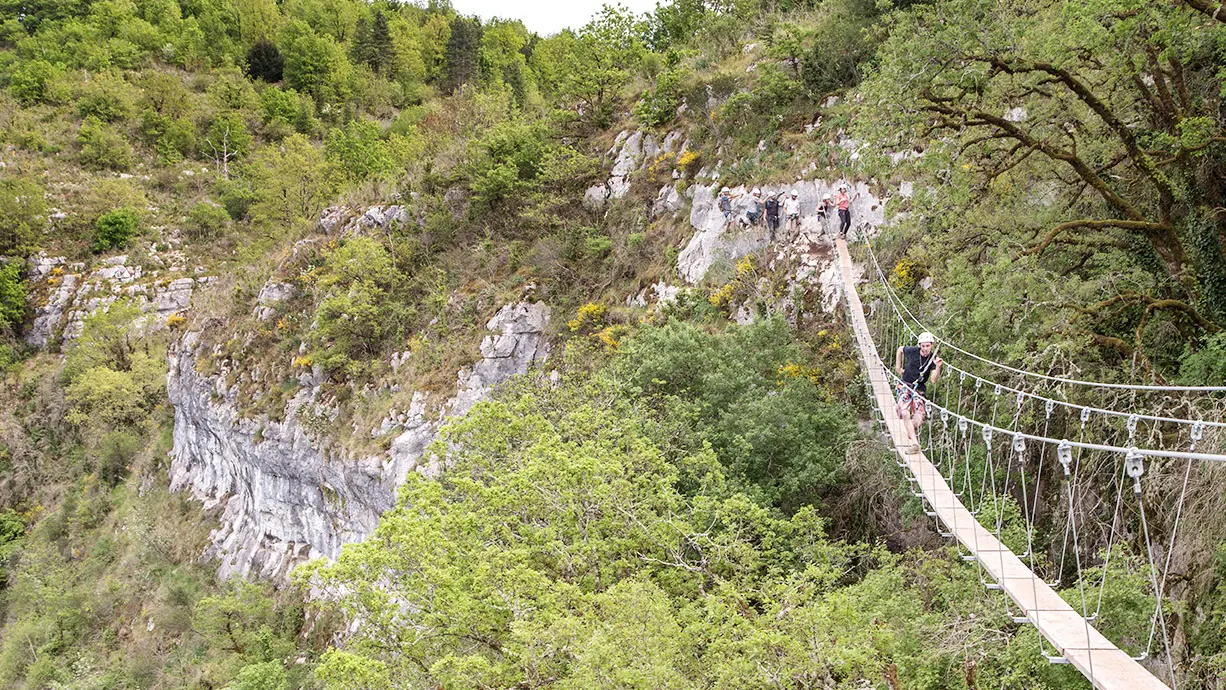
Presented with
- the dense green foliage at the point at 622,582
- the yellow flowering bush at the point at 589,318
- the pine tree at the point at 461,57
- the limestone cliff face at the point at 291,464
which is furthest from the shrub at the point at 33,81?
the dense green foliage at the point at 622,582

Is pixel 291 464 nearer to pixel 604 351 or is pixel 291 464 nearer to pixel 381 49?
pixel 604 351

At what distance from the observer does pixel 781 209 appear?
15055mm

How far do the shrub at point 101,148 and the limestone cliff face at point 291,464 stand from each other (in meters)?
23.3

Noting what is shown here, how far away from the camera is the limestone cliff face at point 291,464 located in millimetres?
16859

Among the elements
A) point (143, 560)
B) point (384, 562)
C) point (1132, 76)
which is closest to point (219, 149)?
point (143, 560)

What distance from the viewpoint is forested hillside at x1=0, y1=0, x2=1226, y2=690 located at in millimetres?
6582

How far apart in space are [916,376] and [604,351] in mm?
7907

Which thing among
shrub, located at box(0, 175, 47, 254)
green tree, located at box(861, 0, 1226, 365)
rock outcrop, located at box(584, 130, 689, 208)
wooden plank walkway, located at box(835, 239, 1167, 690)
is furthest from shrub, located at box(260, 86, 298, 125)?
wooden plank walkway, located at box(835, 239, 1167, 690)

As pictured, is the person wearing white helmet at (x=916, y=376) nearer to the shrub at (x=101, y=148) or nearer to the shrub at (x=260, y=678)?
the shrub at (x=260, y=678)

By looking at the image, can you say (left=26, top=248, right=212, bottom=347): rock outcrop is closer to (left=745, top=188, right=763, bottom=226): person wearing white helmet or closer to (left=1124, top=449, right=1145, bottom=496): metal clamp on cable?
(left=745, top=188, right=763, bottom=226): person wearing white helmet

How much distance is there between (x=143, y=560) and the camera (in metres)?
23.0

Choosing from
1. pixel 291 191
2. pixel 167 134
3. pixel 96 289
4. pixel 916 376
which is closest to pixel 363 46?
pixel 167 134

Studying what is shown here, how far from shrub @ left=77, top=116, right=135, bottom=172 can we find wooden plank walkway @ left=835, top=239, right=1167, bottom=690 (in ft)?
158

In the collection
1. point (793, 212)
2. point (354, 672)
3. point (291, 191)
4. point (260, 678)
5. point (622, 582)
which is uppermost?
point (793, 212)
